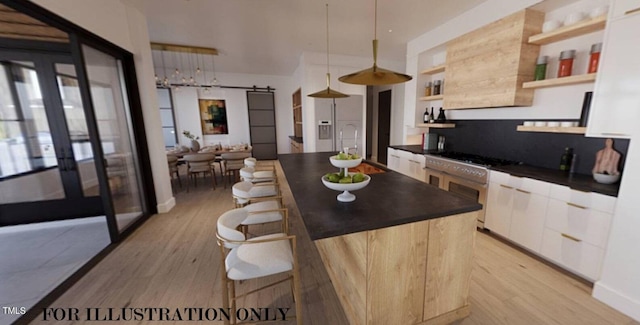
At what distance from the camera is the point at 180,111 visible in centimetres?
700

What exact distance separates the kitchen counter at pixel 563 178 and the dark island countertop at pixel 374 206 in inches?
47.4

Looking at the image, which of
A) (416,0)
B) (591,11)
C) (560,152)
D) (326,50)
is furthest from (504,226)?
(326,50)

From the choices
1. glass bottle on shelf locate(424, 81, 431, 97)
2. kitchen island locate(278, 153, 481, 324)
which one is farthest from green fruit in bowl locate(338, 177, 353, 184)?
glass bottle on shelf locate(424, 81, 431, 97)

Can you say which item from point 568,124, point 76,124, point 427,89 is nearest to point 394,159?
point 427,89

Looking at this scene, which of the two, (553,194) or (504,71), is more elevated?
(504,71)

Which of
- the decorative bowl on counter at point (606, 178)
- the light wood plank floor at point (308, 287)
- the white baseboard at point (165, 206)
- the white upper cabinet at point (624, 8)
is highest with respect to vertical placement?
the white upper cabinet at point (624, 8)

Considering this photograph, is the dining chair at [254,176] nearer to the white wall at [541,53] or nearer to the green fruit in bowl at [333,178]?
the green fruit in bowl at [333,178]

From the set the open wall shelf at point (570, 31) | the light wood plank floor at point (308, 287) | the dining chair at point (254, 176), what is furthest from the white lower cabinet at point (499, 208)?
the dining chair at point (254, 176)

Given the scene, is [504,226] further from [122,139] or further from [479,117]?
[122,139]

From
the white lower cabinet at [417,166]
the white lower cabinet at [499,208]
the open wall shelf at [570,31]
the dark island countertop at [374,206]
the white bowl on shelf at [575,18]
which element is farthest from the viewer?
the white lower cabinet at [417,166]

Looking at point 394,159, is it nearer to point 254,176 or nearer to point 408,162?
point 408,162

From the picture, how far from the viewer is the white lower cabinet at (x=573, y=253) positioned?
1846mm

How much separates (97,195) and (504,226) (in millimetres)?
5534

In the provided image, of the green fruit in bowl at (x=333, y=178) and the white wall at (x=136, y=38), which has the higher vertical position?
the white wall at (x=136, y=38)
